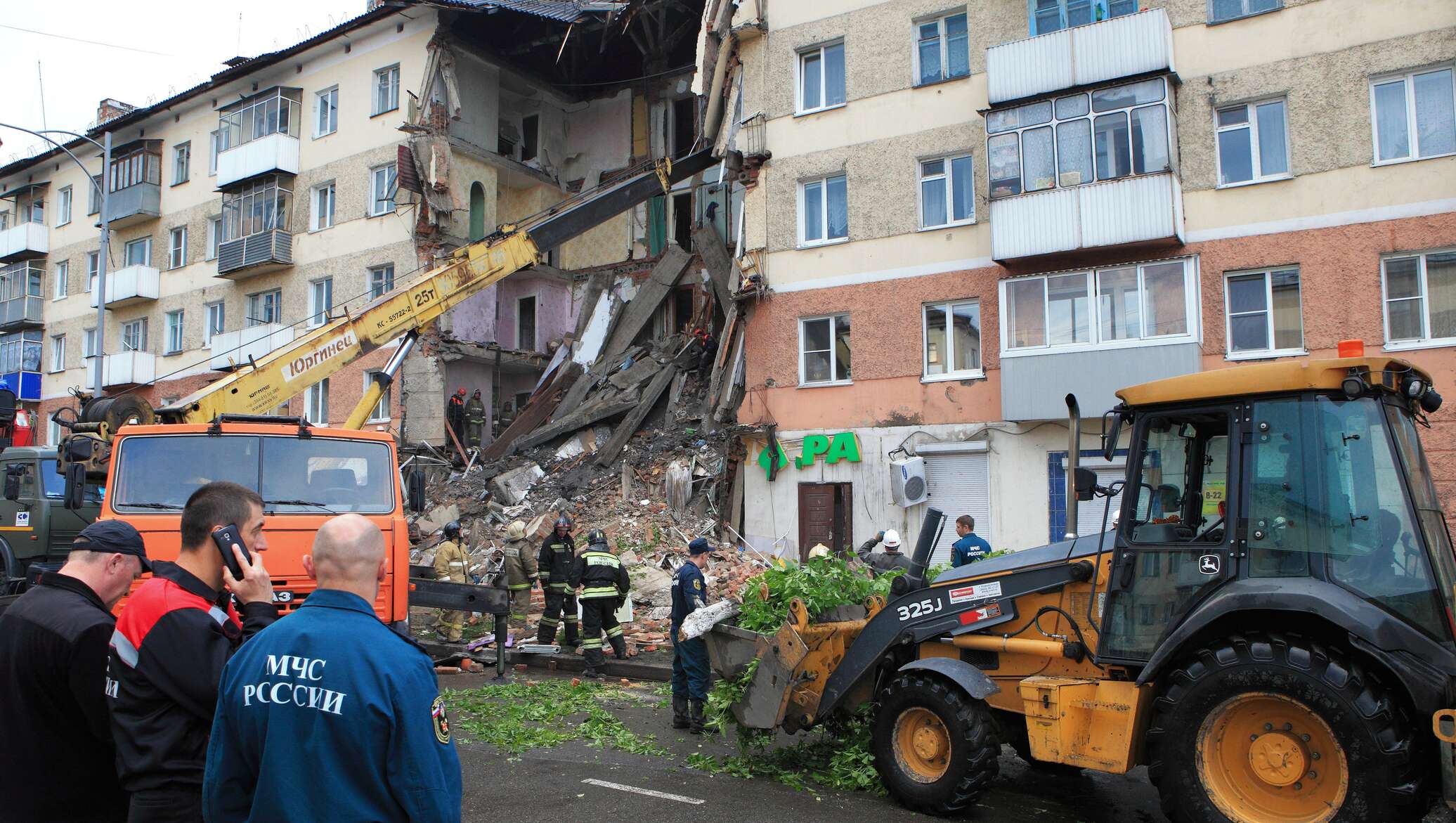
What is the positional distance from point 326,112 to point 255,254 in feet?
15.7

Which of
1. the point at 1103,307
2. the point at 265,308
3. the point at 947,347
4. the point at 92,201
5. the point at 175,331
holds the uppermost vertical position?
the point at 92,201

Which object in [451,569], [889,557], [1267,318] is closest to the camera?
[889,557]

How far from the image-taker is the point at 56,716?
132 inches

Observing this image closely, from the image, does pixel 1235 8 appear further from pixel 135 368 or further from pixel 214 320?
pixel 135 368

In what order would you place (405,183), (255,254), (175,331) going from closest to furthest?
(405,183)
(255,254)
(175,331)

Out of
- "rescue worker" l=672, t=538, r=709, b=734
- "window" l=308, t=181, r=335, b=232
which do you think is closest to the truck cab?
"rescue worker" l=672, t=538, r=709, b=734

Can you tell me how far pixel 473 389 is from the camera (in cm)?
2798

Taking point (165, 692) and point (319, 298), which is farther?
point (319, 298)

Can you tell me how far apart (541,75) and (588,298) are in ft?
24.0

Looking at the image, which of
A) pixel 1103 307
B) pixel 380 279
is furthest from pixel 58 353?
pixel 1103 307

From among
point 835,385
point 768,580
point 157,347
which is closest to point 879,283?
point 835,385

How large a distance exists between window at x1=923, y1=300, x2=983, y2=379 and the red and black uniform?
1632cm

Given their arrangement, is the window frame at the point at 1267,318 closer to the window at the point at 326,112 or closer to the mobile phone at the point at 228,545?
the mobile phone at the point at 228,545

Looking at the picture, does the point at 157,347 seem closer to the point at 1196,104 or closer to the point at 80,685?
the point at 1196,104
